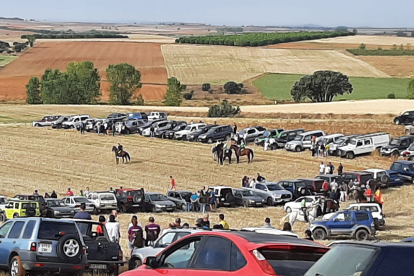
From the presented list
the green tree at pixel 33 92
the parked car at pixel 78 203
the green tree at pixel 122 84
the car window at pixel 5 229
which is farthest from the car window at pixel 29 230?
the green tree at pixel 33 92

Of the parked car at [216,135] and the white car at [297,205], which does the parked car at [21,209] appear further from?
the parked car at [216,135]

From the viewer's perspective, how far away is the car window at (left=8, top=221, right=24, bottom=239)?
15113 mm

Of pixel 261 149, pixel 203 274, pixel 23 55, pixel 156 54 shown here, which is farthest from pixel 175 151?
pixel 23 55

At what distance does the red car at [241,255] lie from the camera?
26.7 ft

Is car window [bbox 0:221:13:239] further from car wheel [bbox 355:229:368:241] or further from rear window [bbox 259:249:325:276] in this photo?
car wheel [bbox 355:229:368:241]

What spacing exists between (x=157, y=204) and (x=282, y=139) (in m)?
22.7

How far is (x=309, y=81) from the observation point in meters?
104

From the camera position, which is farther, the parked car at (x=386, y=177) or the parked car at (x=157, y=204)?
the parked car at (x=386, y=177)

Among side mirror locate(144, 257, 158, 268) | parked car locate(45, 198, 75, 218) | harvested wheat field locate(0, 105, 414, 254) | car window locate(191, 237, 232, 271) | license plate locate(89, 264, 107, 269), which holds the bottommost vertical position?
harvested wheat field locate(0, 105, 414, 254)

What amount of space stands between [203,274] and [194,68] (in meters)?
131

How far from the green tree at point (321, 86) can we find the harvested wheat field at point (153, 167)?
38.0 meters

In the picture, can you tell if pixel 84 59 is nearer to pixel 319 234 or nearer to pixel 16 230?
pixel 319 234

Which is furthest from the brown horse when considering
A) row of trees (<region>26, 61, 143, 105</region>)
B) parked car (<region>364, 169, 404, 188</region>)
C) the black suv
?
row of trees (<region>26, 61, 143, 105</region>)

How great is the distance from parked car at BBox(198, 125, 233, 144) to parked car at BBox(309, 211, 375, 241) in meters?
31.6
